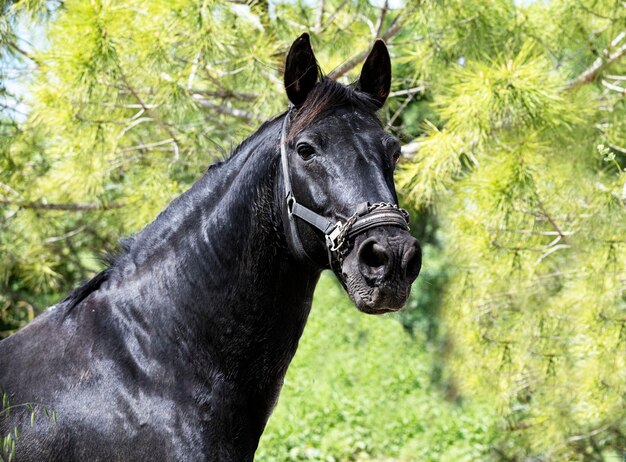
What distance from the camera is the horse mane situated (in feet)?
7.92

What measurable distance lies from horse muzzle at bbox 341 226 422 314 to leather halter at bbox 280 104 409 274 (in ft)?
0.08

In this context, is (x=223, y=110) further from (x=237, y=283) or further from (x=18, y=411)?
(x=18, y=411)

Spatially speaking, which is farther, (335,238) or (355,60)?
(355,60)

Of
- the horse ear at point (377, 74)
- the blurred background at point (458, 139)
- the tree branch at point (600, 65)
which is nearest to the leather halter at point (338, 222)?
the horse ear at point (377, 74)

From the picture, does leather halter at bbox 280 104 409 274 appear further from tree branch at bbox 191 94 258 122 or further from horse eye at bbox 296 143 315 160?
tree branch at bbox 191 94 258 122

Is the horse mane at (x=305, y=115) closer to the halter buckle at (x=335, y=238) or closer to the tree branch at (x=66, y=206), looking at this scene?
the halter buckle at (x=335, y=238)

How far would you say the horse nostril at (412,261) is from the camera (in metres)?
2.12

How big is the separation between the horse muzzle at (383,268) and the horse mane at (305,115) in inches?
17.0

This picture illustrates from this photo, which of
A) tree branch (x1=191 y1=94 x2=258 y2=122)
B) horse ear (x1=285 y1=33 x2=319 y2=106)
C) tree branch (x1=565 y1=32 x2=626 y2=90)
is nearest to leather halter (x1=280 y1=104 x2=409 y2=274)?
horse ear (x1=285 y1=33 x2=319 y2=106)

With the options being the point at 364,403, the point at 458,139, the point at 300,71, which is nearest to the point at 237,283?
the point at 300,71

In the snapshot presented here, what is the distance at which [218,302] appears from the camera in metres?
2.46

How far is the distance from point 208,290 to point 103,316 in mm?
330

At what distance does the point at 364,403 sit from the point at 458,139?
4288 mm

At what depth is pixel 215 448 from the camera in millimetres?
2318
